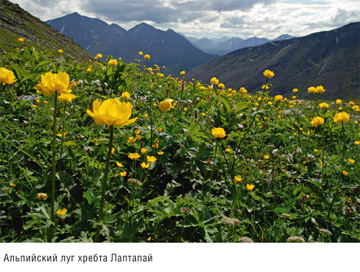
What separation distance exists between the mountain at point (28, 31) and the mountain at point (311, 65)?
100788 mm

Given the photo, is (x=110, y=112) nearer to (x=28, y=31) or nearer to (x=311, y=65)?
(x=28, y=31)

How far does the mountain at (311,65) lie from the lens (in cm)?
13950

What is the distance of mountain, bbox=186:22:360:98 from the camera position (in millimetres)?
139500

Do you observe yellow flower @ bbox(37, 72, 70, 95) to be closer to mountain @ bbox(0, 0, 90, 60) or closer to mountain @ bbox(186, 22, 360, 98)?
mountain @ bbox(0, 0, 90, 60)

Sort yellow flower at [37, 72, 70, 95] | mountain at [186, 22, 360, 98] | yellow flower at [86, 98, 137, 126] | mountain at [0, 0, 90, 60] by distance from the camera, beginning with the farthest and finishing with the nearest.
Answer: mountain at [186, 22, 360, 98]
mountain at [0, 0, 90, 60]
yellow flower at [37, 72, 70, 95]
yellow flower at [86, 98, 137, 126]

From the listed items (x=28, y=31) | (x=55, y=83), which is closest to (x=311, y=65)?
(x=28, y=31)

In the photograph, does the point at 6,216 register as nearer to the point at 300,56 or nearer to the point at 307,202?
the point at 307,202

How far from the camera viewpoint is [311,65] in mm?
164000

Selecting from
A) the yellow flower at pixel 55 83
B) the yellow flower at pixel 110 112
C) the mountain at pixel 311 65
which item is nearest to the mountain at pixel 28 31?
the yellow flower at pixel 55 83

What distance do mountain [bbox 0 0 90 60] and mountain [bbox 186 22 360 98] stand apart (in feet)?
331

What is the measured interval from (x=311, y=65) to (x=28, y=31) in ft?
556

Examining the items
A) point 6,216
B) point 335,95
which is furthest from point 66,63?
point 335,95

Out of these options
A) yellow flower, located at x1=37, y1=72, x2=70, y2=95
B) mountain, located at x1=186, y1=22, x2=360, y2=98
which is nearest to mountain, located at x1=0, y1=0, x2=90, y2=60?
yellow flower, located at x1=37, y1=72, x2=70, y2=95
